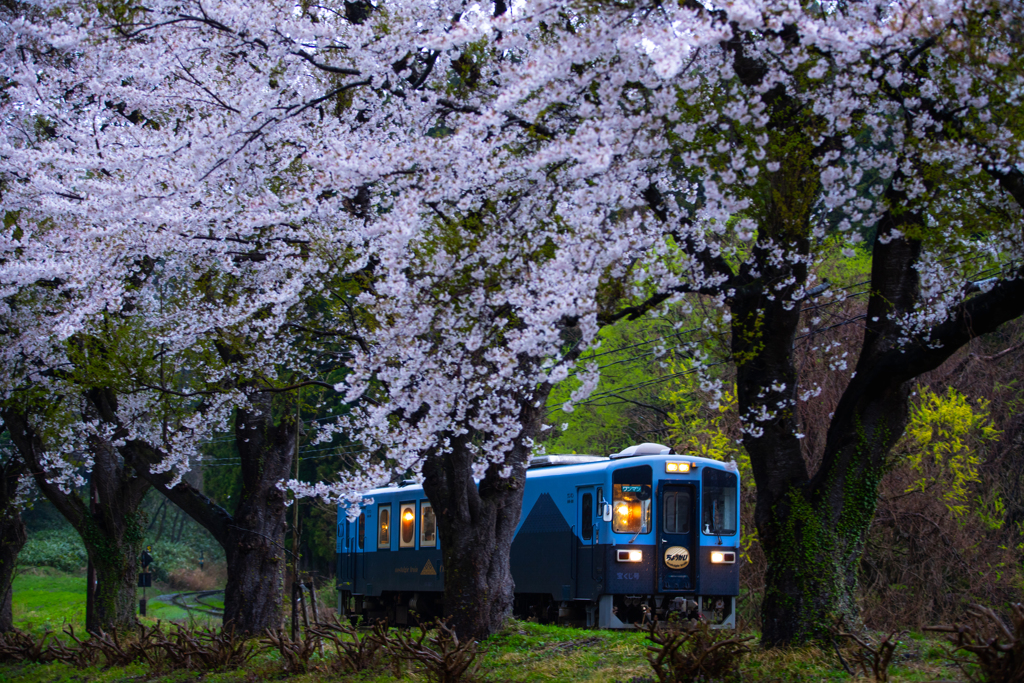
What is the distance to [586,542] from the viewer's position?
14.6m

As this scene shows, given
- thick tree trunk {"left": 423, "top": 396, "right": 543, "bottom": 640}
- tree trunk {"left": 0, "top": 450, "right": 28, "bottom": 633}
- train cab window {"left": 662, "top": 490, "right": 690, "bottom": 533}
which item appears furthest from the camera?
tree trunk {"left": 0, "top": 450, "right": 28, "bottom": 633}

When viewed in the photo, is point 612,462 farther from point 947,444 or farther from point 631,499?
point 947,444

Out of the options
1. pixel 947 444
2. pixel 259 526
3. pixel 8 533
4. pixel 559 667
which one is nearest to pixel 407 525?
pixel 259 526

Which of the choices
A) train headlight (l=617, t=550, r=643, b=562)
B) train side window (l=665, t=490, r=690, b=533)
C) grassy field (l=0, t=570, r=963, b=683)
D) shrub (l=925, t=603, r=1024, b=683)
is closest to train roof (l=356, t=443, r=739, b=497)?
train side window (l=665, t=490, r=690, b=533)

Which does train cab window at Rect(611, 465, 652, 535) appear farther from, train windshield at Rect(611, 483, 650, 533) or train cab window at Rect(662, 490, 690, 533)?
train cab window at Rect(662, 490, 690, 533)

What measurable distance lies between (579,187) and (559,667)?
453 centimetres

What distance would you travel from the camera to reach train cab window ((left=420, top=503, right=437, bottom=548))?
17609mm

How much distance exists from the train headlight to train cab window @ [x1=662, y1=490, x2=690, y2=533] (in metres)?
0.60

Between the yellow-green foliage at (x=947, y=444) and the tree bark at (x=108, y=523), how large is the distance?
12.0 m

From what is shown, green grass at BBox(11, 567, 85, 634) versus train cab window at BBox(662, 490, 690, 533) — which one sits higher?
train cab window at BBox(662, 490, 690, 533)

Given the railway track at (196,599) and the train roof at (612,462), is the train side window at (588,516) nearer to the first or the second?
the train roof at (612,462)

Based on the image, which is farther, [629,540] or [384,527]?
[384,527]

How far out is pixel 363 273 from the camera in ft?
28.4

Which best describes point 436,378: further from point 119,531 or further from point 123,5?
point 119,531
